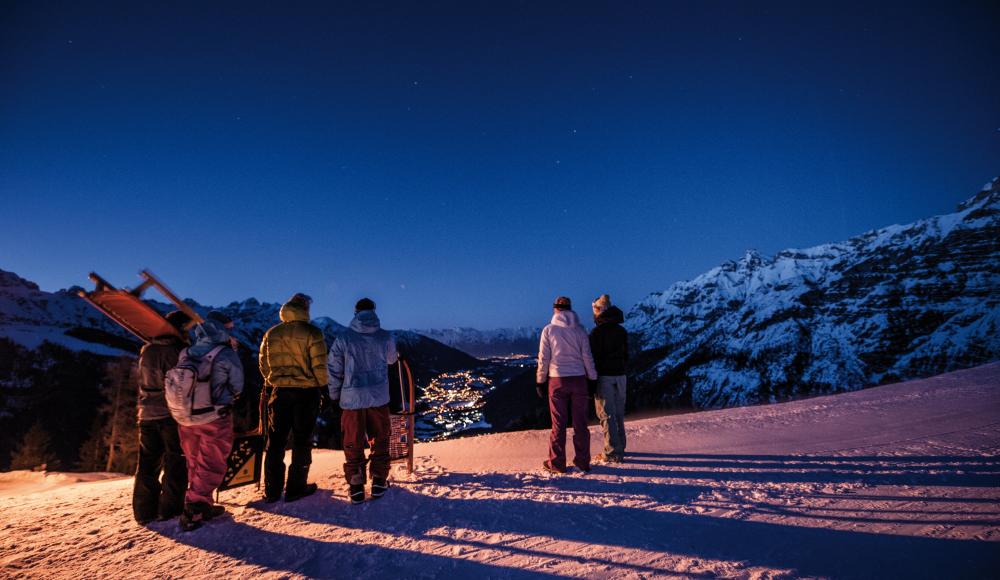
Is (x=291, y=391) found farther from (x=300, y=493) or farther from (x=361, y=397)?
(x=300, y=493)

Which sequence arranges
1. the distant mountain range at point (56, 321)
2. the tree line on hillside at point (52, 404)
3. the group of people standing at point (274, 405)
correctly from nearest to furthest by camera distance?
the group of people standing at point (274, 405) < the tree line on hillside at point (52, 404) < the distant mountain range at point (56, 321)

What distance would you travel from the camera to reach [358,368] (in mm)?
5547

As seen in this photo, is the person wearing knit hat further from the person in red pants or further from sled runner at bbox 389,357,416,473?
the person in red pants

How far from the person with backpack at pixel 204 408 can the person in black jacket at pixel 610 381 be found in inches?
209

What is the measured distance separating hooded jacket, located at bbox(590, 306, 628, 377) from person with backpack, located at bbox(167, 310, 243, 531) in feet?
17.2

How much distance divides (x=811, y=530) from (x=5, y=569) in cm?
814

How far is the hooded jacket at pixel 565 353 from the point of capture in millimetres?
6340

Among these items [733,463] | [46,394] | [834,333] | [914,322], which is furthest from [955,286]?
[46,394]

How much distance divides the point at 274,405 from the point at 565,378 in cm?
420

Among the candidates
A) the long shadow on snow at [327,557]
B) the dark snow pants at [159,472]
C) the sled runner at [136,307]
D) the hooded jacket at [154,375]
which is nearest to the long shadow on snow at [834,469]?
the long shadow on snow at [327,557]

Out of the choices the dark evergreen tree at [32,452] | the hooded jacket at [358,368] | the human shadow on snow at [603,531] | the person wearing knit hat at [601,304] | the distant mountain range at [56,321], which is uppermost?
the distant mountain range at [56,321]

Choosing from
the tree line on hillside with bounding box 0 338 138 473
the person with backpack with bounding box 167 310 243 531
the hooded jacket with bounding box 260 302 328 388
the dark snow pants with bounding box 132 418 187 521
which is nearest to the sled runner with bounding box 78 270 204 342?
the person with backpack with bounding box 167 310 243 531

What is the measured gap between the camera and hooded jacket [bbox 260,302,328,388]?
545 centimetres

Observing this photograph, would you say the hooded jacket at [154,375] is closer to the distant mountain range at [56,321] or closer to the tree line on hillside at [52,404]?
the tree line on hillside at [52,404]
